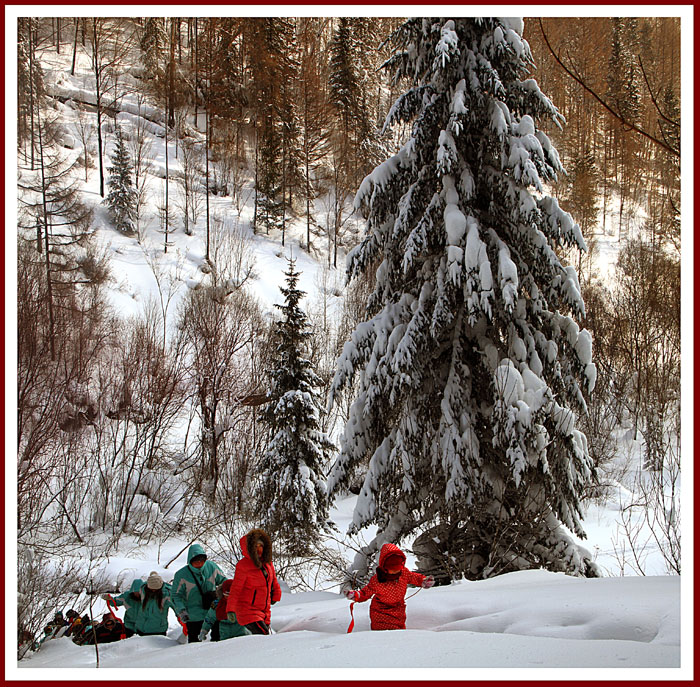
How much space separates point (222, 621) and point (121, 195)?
84.4 feet

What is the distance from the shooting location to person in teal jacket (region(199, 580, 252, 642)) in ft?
17.0

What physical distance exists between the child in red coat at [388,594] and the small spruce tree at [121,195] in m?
26.2

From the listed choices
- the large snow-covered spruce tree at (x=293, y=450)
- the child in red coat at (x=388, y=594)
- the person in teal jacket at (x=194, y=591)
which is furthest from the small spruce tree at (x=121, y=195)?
the child in red coat at (x=388, y=594)

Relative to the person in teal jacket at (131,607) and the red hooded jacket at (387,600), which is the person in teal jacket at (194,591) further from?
the red hooded jacket at (387,600)

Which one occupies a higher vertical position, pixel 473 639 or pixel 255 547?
pixel 255 547

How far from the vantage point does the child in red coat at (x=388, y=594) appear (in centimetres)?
445

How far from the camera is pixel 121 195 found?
26.9m

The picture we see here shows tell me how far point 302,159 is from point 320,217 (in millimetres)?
3618

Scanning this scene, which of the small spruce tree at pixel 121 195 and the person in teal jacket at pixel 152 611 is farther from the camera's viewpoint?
the small spruce tree at pixel 121 195

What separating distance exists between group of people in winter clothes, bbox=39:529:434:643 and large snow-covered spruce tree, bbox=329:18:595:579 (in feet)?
10.7

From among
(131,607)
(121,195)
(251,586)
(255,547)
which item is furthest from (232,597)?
(121,195)

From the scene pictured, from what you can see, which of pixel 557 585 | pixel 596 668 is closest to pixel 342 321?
pixel 557 585

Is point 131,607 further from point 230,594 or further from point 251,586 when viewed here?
point 251,586

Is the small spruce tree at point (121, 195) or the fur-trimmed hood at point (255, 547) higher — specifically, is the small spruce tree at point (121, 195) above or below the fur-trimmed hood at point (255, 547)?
above
